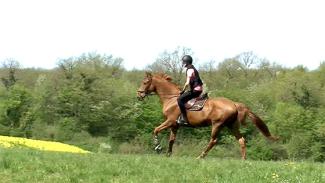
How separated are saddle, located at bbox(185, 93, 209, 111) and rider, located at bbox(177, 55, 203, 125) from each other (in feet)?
0.35

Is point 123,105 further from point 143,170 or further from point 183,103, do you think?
point 143,170

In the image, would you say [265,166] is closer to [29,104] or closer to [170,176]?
[170,176]

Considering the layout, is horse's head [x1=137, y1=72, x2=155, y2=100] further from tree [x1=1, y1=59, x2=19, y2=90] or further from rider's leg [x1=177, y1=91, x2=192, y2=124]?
tree [x1=1, y1=59, x2=19, y2=90]

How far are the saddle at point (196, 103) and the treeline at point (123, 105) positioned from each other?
154ft

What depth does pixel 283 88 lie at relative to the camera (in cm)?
8269

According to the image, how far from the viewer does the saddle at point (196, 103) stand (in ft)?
63.0

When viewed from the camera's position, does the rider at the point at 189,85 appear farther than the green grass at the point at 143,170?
Yes

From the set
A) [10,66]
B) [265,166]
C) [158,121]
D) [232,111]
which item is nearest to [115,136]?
[158,121]

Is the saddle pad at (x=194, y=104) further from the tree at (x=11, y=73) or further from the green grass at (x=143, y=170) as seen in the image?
the tree at (x=11, y=73)

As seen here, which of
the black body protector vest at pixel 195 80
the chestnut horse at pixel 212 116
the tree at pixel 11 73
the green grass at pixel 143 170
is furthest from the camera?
the tree at pixel 11 73

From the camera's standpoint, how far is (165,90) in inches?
801

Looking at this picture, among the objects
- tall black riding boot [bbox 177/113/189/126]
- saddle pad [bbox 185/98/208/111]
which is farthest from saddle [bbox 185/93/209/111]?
tall black riding boot [bbox 177/113/189/126]

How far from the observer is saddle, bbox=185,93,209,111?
19188mm

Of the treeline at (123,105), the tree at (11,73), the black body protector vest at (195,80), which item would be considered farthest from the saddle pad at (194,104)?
the tree at (11,73)
